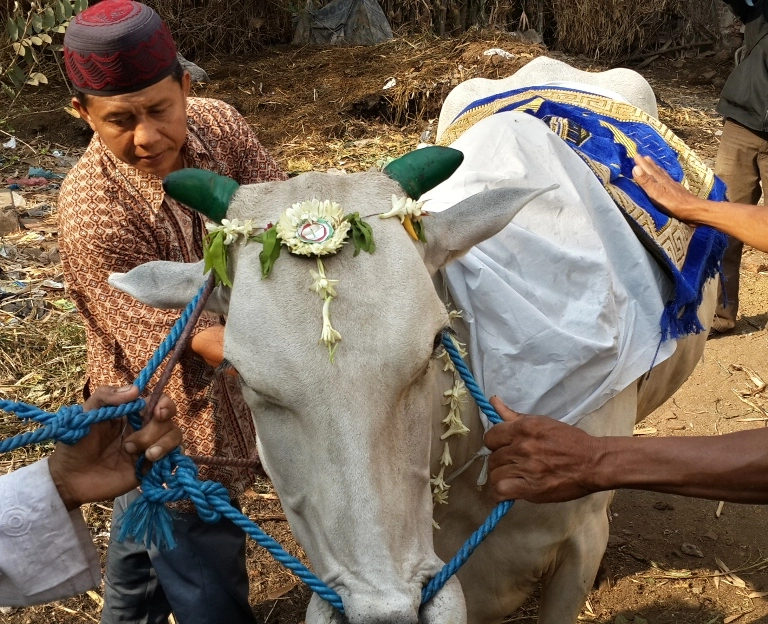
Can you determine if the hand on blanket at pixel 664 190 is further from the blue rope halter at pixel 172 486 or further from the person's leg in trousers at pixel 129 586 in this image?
the person's leg in trousers at pixel 129 586

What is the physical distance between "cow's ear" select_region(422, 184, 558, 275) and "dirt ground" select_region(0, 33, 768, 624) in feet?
7.88

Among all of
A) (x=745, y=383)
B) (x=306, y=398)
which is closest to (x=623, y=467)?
(x=306, y=398)

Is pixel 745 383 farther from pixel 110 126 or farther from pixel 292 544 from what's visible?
pixel 110 126

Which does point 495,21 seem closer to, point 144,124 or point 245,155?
point 245,155

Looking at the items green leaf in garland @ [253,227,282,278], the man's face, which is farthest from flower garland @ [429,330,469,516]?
the man's face

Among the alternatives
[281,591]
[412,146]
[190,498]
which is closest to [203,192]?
[190,498]

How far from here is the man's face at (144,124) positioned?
2.75m

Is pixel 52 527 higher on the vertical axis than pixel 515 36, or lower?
higher

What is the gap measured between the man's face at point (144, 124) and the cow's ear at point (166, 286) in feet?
1.94

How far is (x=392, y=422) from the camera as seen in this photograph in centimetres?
200

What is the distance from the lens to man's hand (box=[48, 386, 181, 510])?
2.25 metres

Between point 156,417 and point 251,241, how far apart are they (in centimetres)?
55

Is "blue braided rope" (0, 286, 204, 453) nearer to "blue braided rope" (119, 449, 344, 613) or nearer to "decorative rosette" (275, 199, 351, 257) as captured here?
"blue braided rope" (119, 449, 344, 613)

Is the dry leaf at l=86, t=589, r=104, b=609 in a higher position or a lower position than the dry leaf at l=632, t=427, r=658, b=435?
higher
